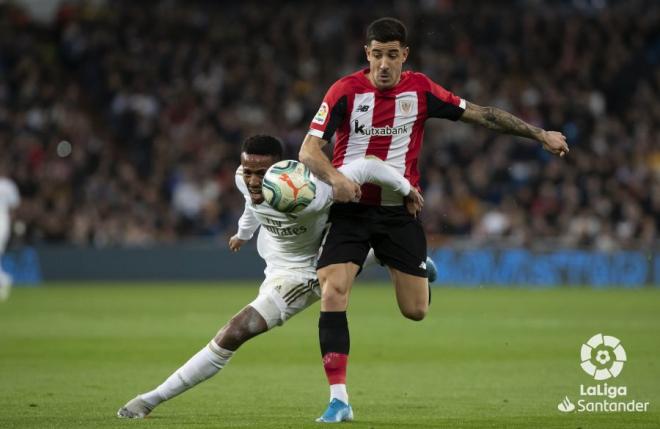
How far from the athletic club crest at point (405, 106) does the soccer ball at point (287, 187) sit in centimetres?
96

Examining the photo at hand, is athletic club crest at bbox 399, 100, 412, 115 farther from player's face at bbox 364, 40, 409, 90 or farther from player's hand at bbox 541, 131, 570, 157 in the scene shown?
player's hand at bbox 541, 131, 570, 157

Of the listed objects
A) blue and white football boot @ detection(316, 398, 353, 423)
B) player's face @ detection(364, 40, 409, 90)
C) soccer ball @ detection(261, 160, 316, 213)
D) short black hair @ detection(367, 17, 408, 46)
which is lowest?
blue and white football boot @ detection(316, 398, 353, 423)

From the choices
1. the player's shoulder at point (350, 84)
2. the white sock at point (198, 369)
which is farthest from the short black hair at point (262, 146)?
the white sock at point (198, 369)

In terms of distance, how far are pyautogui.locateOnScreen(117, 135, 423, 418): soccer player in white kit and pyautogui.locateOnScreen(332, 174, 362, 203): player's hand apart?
0.20 metres

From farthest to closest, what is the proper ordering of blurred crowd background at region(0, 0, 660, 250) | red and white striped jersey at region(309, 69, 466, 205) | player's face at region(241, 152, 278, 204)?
blurred crowd background at region(0, 0, 660, 250) → red and white striped jersey at region(309, 69, 466, 205) → player's face at region(241, 152, 278, 204)

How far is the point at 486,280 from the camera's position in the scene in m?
24.3

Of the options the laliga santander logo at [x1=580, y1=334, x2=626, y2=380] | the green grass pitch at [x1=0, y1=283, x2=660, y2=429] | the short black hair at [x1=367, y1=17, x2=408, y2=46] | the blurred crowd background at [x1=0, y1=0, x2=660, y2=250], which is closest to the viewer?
the short black hair at [x1=367, y1=17, x2=408, y2=46]

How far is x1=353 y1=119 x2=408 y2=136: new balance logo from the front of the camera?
25.5 feet

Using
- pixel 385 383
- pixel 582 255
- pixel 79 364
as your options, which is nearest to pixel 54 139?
pixel 582 255

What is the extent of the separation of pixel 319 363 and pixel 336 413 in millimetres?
4326

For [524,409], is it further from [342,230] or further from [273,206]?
[273,206]

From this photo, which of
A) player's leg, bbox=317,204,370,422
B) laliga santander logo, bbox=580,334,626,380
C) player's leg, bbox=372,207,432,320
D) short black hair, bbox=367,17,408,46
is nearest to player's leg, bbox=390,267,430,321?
player's leg, bbox=372,207,432,320

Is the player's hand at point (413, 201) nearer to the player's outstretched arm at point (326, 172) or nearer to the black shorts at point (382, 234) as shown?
the black shorts at point (382, 234)

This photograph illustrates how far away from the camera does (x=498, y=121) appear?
311 inches
